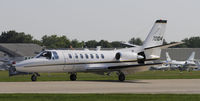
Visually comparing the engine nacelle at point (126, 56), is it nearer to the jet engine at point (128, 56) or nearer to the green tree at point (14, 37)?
the jet engine at point (128, 56)

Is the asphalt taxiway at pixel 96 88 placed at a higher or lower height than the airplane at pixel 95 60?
lower

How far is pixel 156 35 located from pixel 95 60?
21.4 ft

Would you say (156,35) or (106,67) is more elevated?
(156,35)

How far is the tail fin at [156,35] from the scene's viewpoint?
41969mm

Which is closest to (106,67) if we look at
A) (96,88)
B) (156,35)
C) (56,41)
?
(156,35)

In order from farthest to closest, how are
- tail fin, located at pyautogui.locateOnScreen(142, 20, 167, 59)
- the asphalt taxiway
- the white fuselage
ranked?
tail fin, located at pyautogui.locateOnScreen(142, 20, 167, 59), the white fuselage, the asphalt taxiway

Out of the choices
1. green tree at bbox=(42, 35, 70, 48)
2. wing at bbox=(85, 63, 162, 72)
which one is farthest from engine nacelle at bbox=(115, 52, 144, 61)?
green tree at bbox=(42, 35, 70, 48)

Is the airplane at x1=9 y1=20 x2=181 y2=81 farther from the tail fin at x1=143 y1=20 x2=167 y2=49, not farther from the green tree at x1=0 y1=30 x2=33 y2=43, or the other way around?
the green tree at x1=0 y1=30 x2=33 y2=43

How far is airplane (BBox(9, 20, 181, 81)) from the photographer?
3622 cm

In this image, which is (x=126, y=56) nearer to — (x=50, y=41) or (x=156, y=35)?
(x=156, y=35)

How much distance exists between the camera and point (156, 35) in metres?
42.2
